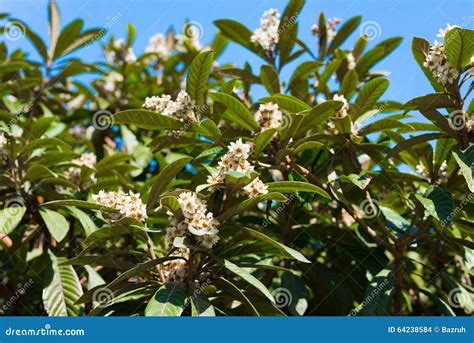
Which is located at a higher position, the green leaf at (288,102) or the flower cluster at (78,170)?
the green leaf at (288,102)

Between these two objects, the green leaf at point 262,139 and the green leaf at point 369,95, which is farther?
the green leaf at point 369,95

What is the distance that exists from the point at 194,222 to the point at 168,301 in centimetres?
31

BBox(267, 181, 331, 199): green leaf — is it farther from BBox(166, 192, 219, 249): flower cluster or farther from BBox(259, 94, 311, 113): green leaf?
BBox(259, 94, 311, 113): green leaf

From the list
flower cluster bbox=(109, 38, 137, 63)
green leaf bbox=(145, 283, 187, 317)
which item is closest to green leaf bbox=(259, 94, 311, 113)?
green leaf bbox=(145, 283, 187, 317)

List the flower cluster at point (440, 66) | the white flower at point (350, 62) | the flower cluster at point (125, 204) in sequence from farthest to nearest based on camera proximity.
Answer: the white flower at point (350, 62) < the flower cluster at point (440, 66) < the flower cluster at point (125, 204)

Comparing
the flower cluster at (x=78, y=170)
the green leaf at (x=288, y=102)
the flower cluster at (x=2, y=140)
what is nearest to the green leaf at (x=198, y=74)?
the green leaf at (x=288, y=102)

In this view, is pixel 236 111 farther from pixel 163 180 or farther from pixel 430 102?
pixel 430 102

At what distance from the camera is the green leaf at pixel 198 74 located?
259cm

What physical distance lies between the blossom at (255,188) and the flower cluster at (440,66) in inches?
37.9

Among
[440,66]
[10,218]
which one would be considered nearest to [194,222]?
[10,218]

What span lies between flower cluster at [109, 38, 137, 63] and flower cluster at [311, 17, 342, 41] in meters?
1.56

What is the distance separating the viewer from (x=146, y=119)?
2525 millimetres

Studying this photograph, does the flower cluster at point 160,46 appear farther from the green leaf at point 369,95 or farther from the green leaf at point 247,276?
the green leaf at point 247,276

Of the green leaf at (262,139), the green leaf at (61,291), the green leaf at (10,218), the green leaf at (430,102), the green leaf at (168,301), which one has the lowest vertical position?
the green leaf at (61,291)
